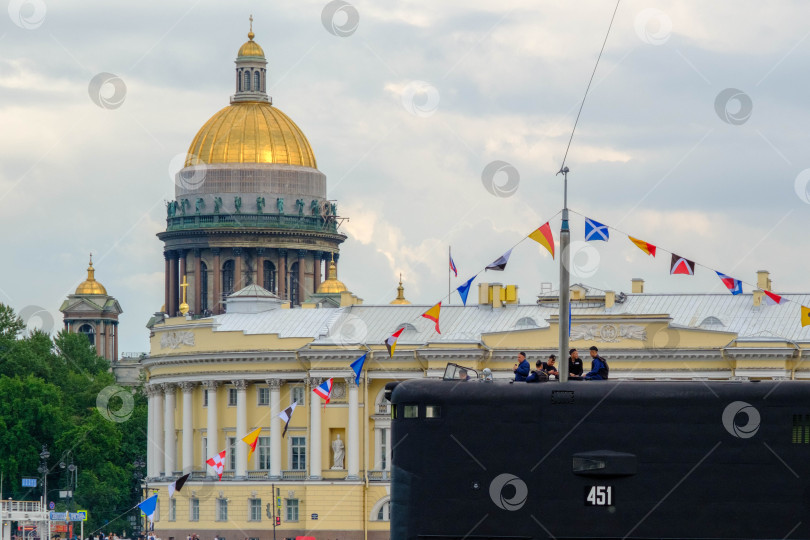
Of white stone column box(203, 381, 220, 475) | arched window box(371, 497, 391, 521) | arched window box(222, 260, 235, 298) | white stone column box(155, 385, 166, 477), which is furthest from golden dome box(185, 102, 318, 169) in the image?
arched window box(371, 497, 391, 521)

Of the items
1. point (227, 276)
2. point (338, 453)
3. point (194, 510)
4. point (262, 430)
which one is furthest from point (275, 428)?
point (227, 276)

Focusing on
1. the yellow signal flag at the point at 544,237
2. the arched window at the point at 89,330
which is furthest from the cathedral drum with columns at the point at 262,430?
the arched window at the point at 89,330

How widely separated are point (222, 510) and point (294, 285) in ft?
173

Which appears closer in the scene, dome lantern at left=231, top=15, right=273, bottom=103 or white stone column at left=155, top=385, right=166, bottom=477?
white stone column at left=155, top=385, right=166, bottom=477

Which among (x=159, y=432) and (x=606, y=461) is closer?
(x=606, y=461)

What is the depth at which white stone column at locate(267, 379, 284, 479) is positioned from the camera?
4011 inches

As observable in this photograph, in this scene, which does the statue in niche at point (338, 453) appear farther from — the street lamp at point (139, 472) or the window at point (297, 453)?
the street lamp at point (139, 472)

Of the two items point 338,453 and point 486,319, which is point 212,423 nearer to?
point 338,453

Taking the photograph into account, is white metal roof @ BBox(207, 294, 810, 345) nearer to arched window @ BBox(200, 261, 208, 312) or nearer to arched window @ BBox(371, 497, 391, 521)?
arched window @ BBox(371, 497, 391, 521)

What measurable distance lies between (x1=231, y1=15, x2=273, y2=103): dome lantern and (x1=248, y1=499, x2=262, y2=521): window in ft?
208

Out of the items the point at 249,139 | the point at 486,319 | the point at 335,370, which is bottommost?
the point at 335,370

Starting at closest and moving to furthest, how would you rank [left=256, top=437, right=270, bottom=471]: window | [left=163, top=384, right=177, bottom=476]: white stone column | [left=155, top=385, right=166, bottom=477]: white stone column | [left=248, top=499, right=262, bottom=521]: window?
[left=248, top=499, right=262, bottom=521]: window
[left=256, top=437, right=270, bottom=471]: window
[left=163, top=384, right=177, bottom=476]: white stone column
[left=155, top=385, right=166, bottom=477]: white stone column

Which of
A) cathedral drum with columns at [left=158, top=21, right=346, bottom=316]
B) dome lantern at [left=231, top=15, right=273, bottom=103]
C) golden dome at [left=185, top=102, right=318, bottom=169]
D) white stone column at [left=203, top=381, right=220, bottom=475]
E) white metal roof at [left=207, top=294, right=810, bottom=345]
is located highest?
dome lantern at [left=231, top=15, right=273, bottom=103]

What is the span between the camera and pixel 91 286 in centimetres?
19438
